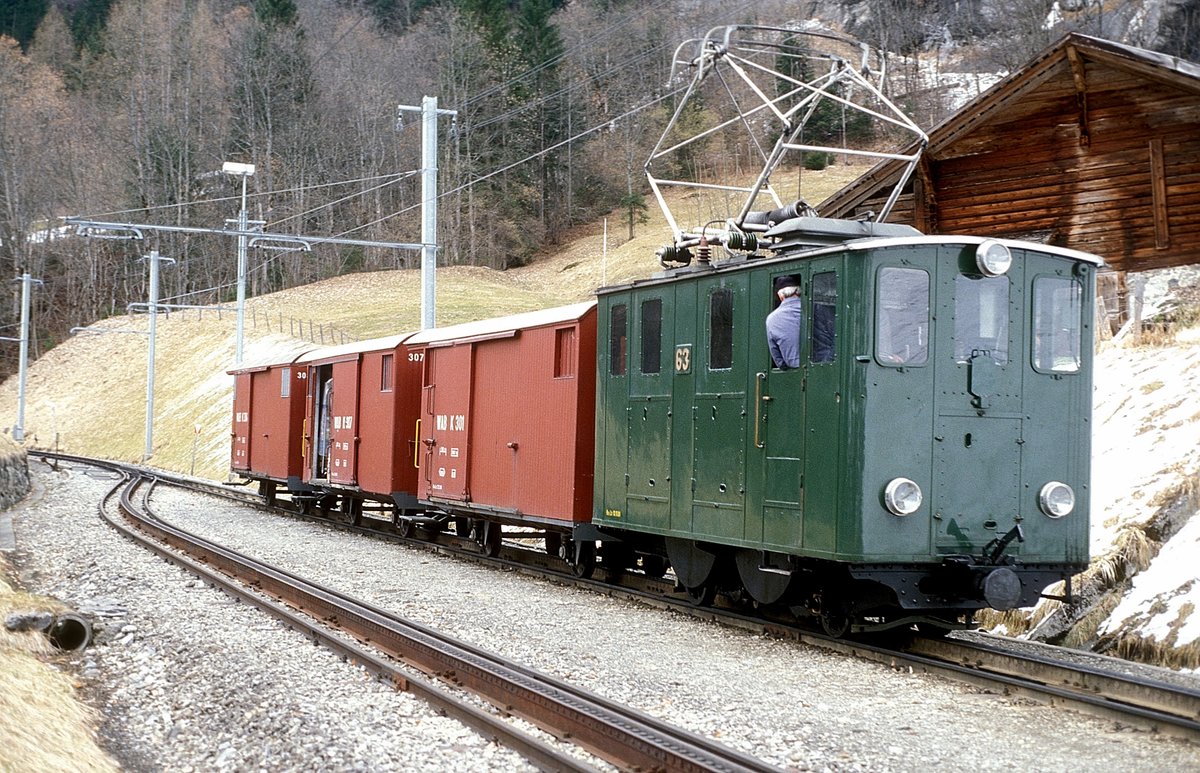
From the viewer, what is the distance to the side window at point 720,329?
10469 mm

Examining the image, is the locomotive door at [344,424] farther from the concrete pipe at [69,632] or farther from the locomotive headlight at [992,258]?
the locomotive headlight at [992,258]

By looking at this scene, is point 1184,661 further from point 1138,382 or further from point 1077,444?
point 1138,382

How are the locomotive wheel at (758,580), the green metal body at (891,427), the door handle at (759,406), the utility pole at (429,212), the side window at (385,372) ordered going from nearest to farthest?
the green metal body at (891,427), the door handle at (759,406), the locomotive wheel at (758,580), the side window at (385,372), the utility pole at (429,212)

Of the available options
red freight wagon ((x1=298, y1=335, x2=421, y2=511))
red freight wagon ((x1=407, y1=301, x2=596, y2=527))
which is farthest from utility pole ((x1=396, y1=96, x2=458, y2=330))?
red freight wagon ((x1=407, y1=301, x2=596, y2=527))

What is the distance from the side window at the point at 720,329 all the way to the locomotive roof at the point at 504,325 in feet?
8.82

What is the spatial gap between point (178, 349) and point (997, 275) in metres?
54.4

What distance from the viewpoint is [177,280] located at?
Answer: 6925cm

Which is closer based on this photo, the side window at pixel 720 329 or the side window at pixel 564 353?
the side window at pixel 720 329

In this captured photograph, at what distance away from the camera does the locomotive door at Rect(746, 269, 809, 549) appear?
9.41 m

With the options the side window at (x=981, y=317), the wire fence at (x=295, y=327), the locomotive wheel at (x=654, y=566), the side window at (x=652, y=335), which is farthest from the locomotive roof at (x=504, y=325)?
the wire fence at (x=295, y=327)

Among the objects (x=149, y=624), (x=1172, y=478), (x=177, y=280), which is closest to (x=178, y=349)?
(x=177, y=280)

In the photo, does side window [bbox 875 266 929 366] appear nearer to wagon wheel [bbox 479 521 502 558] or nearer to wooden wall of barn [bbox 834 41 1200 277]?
wooden wall of barn [bbox 834 41 1200 277]

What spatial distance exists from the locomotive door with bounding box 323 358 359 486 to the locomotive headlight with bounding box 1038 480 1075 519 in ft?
44.2

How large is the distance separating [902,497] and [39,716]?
5992 mm
